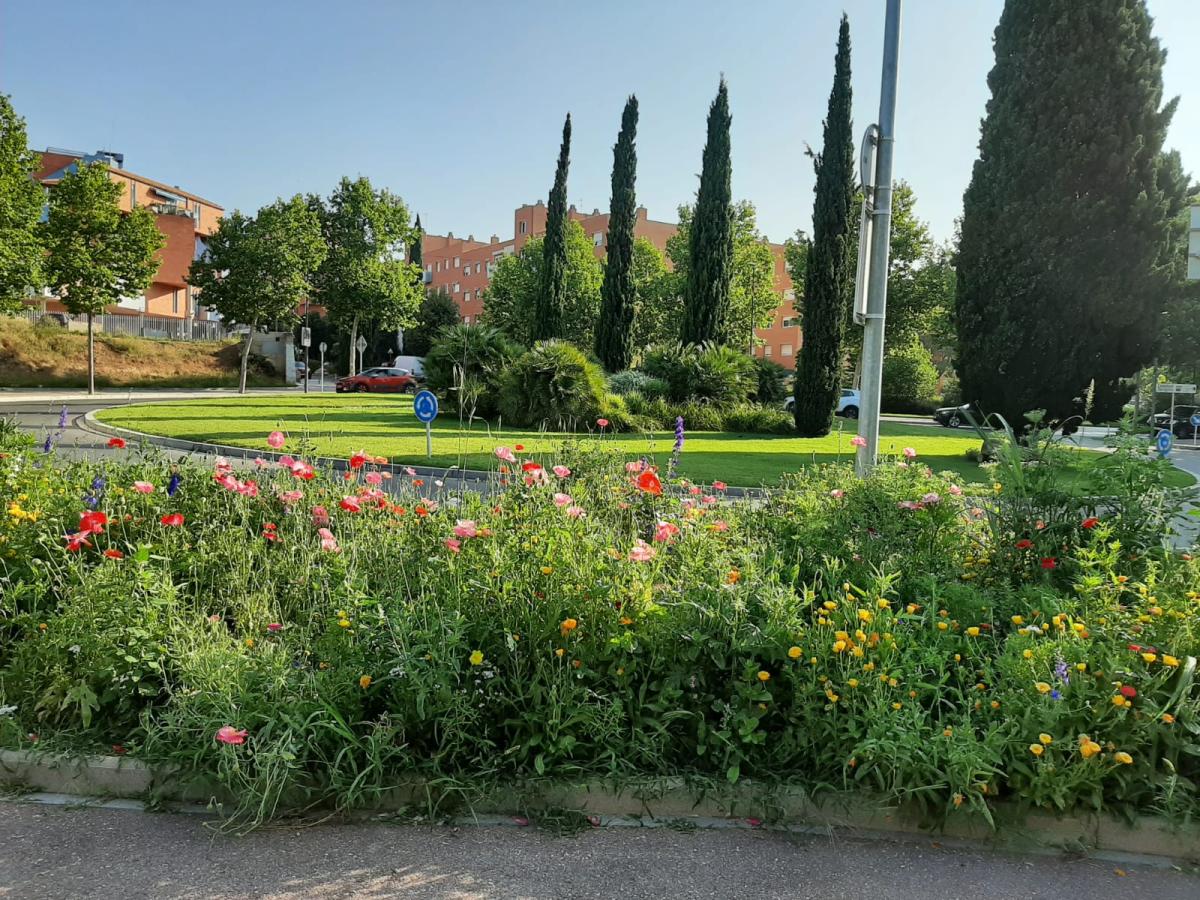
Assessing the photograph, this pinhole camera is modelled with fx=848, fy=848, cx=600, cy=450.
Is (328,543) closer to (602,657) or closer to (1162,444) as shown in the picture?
(602,657)

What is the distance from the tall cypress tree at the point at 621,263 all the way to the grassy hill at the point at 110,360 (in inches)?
911

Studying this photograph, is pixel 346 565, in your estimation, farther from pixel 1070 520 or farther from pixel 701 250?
pixel 701 250

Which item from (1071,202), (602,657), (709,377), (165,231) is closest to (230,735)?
(602,657)

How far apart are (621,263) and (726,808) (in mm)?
31097

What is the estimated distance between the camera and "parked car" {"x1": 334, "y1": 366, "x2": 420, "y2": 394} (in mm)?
44188

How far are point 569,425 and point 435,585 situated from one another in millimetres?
17102

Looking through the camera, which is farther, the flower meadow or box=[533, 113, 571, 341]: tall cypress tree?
box=[533, 113, 571, 341]: tall cypress tree

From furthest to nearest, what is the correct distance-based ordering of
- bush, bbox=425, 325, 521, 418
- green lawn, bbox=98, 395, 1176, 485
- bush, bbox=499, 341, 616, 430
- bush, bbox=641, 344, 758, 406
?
bush, bbox=641, 344, 758, 406 < bush, bbox=425, 325, 521, 418 < bush, bbox=499, 341, 616, 430 < green lawn, bbox=98, 395, 1176, 485

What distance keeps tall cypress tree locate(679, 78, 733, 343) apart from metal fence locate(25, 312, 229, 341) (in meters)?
32.2

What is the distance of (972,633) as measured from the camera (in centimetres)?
310

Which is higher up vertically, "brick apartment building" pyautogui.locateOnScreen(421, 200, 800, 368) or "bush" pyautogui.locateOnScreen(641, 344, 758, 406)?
"brick apartment building" pyautogui.locateOnScreen(421, 200, 800, 368)

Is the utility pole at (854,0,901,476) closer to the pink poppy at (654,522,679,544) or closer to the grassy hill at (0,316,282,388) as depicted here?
the pink poppy at (654,522,679,544)

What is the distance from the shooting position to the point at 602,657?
3.09 m

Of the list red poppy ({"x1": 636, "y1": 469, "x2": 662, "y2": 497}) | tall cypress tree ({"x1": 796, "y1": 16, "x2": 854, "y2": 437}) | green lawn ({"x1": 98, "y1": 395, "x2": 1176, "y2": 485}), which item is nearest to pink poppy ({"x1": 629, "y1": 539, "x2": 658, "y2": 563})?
red poppy ({"x1": 636, "y1": 469, "x2": 662, "y2": 497})
